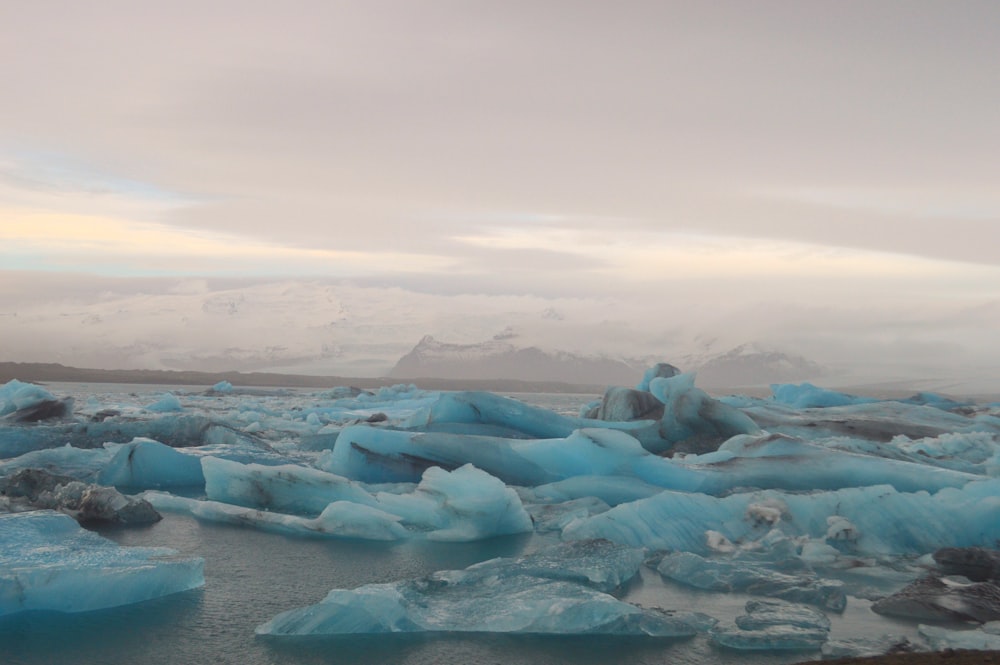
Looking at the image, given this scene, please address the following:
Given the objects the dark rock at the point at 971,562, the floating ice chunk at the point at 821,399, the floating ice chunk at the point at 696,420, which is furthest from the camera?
the floating ice chunk at the point at 821,399

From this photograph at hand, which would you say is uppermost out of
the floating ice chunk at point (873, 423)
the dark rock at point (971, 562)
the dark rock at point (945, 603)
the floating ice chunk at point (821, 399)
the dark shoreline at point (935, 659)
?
the dark shoreline at point (935, 659)

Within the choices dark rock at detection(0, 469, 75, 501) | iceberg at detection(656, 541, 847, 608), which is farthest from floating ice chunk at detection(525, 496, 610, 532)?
dark rock at detection(0, 469, 75, 501)

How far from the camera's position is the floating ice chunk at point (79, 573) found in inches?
198

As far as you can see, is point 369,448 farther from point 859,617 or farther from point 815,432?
point 815,432

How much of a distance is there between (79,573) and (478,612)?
246 cm

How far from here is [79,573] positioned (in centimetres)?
515

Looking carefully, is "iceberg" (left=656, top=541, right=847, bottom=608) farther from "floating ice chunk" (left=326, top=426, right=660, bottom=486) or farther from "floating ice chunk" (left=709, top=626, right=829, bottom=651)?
"floating ice chunk" (left=326, top=426, right=660, bottom=486)

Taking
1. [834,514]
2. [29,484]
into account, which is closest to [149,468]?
[29,484]

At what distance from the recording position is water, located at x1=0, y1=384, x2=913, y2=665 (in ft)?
14.2

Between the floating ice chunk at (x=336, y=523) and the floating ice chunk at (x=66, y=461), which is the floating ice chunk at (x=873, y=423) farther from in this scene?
the floating ice chunk at (x=66, y=461)

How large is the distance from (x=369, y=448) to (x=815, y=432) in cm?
833

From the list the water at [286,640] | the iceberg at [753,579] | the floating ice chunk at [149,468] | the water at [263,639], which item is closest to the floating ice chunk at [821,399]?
the floating ice chunk at [149,468]

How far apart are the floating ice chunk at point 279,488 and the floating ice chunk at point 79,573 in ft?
8.25

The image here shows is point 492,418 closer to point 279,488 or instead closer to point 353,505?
point 279,488
